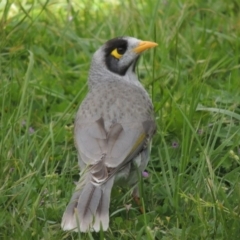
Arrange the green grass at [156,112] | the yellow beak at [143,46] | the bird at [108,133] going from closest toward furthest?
the bird at [108,133] < the green grass at [156,112] < the yellow beak at [143,46]

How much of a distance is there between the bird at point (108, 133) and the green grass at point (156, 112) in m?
0.16

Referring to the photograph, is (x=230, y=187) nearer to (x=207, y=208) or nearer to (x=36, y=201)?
(x=207, y=208)

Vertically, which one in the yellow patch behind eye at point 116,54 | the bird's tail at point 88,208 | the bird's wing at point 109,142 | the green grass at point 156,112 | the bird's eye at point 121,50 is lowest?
the green grass at point 156,112

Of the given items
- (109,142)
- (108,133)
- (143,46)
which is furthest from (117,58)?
(109,142)

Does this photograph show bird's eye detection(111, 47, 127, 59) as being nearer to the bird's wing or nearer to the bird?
the bird

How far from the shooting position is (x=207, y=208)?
605 centimetres

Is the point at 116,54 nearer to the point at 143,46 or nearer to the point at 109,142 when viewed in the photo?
the point at 143,46

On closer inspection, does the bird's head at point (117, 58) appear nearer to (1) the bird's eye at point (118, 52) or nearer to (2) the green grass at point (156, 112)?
(1) the bird's eye at point (118, 52)

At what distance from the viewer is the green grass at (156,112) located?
19.9 feet

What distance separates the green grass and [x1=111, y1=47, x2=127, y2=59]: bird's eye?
0.27 meters

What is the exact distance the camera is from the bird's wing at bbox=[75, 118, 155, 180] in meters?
6.11

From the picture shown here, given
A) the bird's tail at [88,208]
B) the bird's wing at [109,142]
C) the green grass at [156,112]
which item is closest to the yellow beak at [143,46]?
the green grass at [156,112]

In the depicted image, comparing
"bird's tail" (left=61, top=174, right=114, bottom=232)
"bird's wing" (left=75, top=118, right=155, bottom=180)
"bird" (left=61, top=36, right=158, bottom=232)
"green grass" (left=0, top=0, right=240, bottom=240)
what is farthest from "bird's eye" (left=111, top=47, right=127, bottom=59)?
"bird's tail" (left=61, top=174, right=114, bottom=232)

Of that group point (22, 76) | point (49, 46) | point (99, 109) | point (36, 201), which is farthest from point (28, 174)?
point (49, 46)
